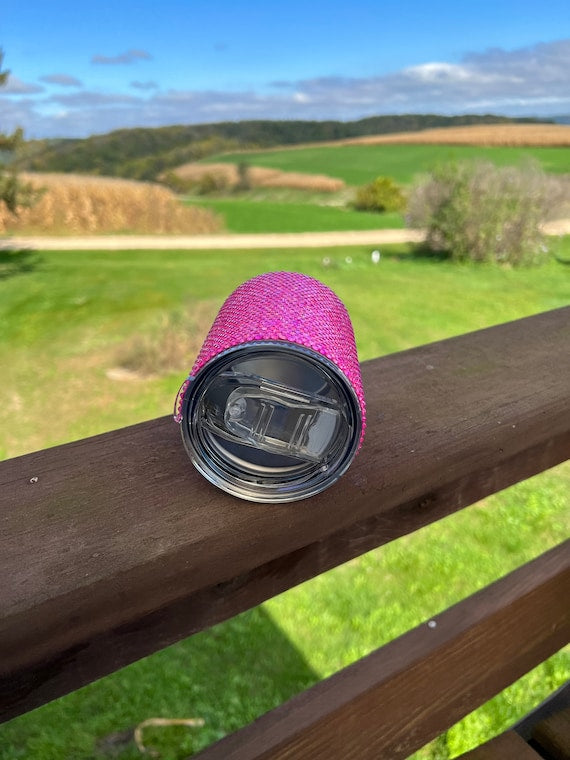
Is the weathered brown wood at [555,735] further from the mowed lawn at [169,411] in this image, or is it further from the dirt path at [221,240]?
the dirt path at [221,240]

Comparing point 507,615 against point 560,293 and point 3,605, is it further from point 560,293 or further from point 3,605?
point 560,293

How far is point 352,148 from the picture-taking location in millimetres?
43344

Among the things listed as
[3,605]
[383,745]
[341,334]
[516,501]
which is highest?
[341,334]

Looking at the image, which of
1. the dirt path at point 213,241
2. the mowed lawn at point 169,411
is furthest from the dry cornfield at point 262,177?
the mowed lawn at point 169,411

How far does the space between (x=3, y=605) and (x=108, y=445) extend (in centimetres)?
27

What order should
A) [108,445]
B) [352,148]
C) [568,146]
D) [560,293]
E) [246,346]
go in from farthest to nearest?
1. [352,148]
2. [568,146]
3. [560,293]
4. [108,445]
5. [246,346]

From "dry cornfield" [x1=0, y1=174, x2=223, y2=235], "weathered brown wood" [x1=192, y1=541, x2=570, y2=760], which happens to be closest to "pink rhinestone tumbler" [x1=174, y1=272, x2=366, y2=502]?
"weathered brown wood" [x1=192, y1=541, x2=570, y2=760]

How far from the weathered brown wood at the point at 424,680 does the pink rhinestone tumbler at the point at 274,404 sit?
29 cm

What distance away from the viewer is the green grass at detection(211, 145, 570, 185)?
103ft

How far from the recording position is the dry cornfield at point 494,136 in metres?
34.1

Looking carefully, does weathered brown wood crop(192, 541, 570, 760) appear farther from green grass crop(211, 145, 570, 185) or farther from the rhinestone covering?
green grass crop(211, 145, 570, 185)

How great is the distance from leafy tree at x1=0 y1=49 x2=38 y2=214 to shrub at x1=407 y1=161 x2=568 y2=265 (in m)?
8.80

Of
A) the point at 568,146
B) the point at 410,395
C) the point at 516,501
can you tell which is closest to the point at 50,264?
the point at 516,501

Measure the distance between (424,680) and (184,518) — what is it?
0.43m
